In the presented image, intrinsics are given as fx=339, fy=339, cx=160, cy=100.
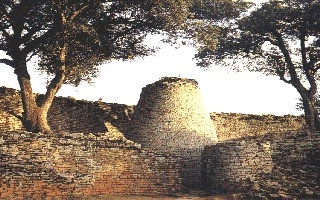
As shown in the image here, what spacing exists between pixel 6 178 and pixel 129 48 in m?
9.70

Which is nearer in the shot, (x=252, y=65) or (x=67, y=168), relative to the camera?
(x=67, y=168)

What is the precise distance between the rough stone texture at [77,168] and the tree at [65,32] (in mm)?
2877

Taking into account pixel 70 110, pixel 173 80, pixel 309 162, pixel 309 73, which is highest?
pixel 309 73

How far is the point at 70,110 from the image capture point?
18781 mm

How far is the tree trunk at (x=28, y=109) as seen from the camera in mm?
12977

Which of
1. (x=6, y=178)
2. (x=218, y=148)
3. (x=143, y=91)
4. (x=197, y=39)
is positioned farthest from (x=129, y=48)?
(x=6, y=178)

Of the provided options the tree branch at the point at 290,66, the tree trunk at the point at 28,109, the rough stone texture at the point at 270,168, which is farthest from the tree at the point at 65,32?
the tree branch at the point at 290,66

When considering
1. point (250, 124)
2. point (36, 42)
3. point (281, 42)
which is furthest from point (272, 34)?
point (36, 42)

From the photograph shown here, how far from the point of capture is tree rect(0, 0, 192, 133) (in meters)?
13.2

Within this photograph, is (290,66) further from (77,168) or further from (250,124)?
(77,168)

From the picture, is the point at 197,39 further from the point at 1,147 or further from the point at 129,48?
the point at 1,147

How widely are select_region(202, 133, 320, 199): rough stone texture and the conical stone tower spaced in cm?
141

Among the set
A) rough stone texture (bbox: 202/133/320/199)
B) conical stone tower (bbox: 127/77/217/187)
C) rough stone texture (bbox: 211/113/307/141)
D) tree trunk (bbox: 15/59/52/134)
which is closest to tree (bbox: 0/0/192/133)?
tree trunk (bbox: 15/59/52/134)

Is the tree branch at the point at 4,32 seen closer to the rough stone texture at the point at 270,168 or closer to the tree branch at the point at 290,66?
the rough stone texture at the point at 270,168
